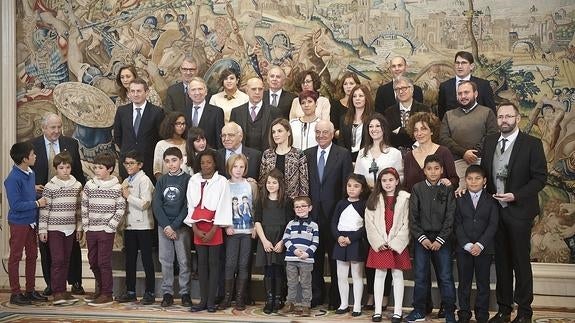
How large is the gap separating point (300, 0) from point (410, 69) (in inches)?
59.9

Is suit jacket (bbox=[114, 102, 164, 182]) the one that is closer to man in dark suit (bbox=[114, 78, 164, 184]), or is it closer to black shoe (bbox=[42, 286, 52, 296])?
man in dark suit (bbox=[114, 78, 164, 184])

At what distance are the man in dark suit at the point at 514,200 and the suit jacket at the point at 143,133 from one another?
11.1 ft

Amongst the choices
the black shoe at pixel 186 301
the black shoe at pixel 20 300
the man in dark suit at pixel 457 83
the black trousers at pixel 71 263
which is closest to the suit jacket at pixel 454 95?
the man in dark suit at pixel 457 83

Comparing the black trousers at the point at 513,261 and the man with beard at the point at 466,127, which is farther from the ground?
the man with beard at the point at 466,127

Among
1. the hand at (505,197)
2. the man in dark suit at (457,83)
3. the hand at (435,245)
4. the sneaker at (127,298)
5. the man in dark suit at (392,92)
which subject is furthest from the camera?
the man in dark suit at (392,92)

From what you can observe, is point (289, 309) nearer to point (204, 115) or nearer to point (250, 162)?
point (250, 162)

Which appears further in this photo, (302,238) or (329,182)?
(329,182)

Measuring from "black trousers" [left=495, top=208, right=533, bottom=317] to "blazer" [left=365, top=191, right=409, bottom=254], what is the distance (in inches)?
31.4

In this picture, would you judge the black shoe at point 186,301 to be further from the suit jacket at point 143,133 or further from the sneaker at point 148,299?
the suit jacket at point 143,133

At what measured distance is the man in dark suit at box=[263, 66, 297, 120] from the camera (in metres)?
8.60

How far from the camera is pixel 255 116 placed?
8469mm

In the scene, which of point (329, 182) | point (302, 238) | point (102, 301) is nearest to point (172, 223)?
point (102, 301)

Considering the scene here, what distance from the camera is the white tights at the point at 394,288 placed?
7230 millimetres

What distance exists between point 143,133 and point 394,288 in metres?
3.03
